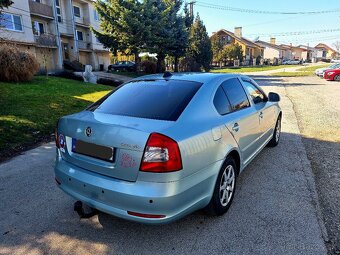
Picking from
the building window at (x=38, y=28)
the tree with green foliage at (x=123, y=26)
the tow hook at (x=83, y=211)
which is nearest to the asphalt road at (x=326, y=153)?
the tow hook at (x=83, y=211)

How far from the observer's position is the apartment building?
925 inches

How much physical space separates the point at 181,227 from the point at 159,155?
1069 mm

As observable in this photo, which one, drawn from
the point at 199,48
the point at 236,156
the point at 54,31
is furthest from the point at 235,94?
the point at 54,31

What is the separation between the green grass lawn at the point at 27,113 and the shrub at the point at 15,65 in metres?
0.69

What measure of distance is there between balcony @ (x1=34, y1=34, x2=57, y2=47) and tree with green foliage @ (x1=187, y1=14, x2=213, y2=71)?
14.1m

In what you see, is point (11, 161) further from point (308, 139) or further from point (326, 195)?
point (308, 139)

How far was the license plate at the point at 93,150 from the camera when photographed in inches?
102

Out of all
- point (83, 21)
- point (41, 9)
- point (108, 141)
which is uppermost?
point (83, 21)

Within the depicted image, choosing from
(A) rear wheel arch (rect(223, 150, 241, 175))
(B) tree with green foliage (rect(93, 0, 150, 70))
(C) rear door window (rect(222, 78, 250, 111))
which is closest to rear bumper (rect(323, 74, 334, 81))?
(B) tree with green foliage (rect(93, 0, 150, 70))

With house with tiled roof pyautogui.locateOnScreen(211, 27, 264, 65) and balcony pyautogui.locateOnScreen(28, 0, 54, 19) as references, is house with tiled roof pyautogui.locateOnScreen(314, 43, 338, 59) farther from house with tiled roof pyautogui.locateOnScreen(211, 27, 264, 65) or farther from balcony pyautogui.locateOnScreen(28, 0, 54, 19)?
balcony pyautogui.locateOnScreen(28, 0, 54, 19)

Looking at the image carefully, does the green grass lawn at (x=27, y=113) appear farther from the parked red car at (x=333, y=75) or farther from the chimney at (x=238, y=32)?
the chimney at (x=238, y=32)

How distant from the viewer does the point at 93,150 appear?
2723 mm

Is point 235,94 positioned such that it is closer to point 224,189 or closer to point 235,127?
point 235,127

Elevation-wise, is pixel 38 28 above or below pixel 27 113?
above
